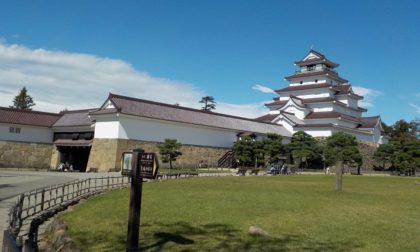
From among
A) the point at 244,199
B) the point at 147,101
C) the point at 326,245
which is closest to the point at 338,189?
the point at 244,199

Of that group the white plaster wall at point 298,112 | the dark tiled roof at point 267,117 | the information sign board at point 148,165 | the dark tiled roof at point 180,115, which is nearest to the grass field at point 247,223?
the information sign board at point 148,165

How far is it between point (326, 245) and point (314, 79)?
2271 inches

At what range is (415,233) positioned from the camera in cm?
959

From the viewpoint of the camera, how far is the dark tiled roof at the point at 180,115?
128 ft

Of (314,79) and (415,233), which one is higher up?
(314,79)

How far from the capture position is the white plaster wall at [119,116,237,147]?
128ft

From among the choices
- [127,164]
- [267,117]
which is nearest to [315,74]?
[267,117]

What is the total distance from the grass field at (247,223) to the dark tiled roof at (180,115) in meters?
24.7

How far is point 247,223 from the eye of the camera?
1014 centimetres

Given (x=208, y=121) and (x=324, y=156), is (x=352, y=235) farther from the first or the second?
(x=324, y=156)

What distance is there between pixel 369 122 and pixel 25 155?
4859cm

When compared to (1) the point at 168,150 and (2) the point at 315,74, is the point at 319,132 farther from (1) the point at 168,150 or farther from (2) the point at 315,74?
(1) the point at 168,150

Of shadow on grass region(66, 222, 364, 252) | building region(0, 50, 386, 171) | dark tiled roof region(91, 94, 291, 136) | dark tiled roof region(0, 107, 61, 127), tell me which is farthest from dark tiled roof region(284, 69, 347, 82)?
shadow on grass region(66, 222, 364, 252)

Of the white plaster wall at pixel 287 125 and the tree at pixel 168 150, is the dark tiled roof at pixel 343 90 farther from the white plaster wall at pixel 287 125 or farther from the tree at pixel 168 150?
the tree at pixel 168 150
